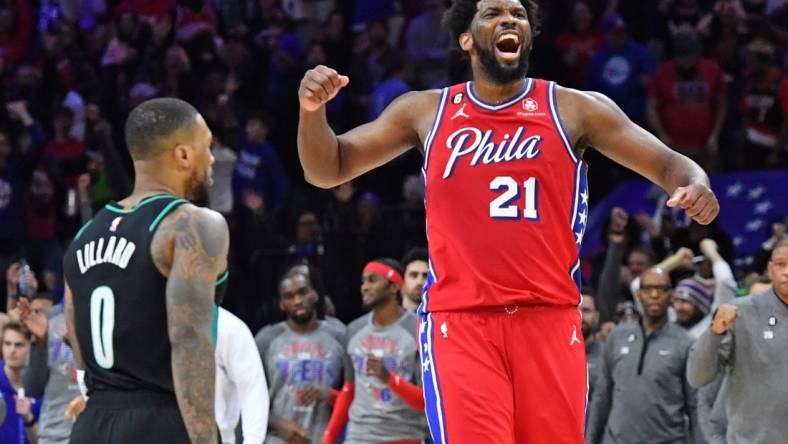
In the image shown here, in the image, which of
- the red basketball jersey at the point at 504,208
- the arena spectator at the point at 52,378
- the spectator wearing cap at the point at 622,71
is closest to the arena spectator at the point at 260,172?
the spectator wearing cap at the point at 622,71

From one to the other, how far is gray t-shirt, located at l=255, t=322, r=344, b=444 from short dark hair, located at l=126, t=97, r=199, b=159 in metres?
5.44

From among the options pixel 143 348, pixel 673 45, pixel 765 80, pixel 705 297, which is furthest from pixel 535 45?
pixel 143 348

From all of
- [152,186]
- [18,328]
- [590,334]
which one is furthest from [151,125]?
[590,334]

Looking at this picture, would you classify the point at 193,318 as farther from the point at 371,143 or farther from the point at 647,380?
the point at 647,380

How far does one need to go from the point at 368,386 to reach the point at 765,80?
5.48m

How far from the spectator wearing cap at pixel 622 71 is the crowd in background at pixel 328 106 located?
0.02 metres

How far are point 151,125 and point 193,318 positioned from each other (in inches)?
28.6

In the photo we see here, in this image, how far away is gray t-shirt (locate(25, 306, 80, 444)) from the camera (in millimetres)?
10359

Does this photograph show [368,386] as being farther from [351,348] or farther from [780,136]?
[780,136]

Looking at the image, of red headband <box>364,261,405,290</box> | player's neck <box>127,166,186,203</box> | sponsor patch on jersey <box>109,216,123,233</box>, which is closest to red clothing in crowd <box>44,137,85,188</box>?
red headband <box>364,261,405,290</box>

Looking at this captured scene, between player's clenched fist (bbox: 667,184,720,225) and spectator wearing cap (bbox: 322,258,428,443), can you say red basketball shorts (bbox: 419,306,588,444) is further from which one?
spectator wearing cap (bbox: 322,258,428,443)

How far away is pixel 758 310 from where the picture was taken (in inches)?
Answer: 332

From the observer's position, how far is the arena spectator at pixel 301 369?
1023cm

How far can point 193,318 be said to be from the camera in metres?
4.77
